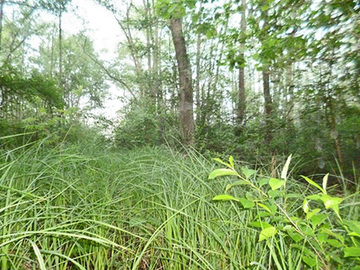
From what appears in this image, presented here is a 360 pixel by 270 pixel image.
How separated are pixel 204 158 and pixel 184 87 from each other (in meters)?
2.51

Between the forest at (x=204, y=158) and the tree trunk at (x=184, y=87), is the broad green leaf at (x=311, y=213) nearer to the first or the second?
the forest at (x=204, y=158)

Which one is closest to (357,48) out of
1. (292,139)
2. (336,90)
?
(336,90)

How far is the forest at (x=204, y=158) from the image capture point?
697 millimetres

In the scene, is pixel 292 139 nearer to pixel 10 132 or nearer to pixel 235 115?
pixel 235 115

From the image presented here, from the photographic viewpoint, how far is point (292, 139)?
3678 millimetres

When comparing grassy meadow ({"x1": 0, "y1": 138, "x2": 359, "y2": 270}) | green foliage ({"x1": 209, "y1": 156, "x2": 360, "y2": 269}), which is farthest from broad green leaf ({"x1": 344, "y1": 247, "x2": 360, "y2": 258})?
grassy meadow ({"x1": 0, "y1": 138, "x2": 359, "y2": 270})

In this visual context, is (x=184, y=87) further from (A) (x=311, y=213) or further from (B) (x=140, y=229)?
(A) (x=311, y=213)

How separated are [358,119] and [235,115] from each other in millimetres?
2765

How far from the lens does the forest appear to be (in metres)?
0.70

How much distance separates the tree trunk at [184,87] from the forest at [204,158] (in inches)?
0.8

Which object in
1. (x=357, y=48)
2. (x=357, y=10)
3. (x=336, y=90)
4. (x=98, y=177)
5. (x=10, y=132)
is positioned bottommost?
(x=98, y=177)

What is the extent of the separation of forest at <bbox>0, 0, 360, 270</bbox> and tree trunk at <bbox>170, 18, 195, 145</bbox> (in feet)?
0.07

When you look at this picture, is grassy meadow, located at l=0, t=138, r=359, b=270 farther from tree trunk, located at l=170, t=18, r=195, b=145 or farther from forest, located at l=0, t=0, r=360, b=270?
tree trunk, located at l=170, t=18, r=195, b=145

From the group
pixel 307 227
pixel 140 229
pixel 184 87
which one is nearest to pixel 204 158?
pixel 140 229
